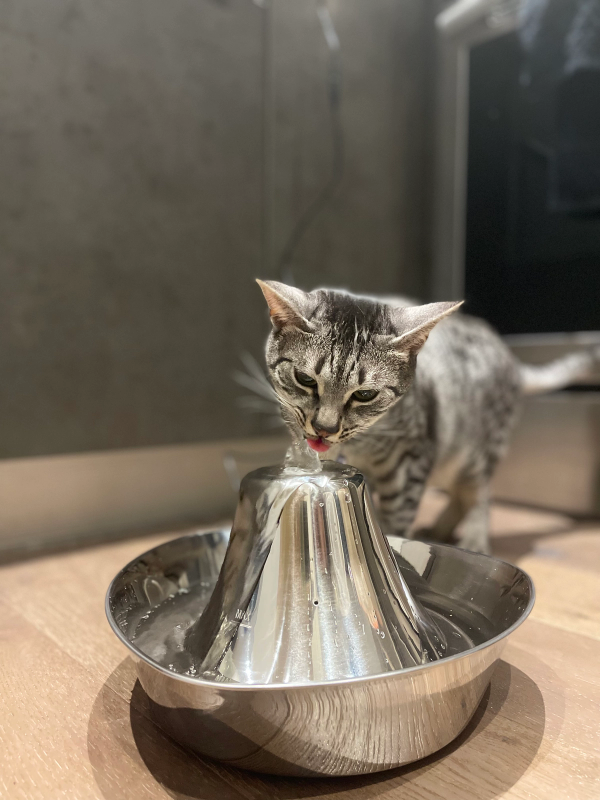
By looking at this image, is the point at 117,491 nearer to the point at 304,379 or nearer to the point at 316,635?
the point at 304,379

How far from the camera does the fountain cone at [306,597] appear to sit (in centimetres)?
52

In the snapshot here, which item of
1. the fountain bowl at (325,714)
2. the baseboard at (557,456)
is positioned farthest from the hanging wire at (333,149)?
the fountain bowl at (325,714)

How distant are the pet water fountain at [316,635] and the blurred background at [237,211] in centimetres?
62

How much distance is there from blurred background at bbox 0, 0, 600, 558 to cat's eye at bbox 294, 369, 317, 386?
68cm

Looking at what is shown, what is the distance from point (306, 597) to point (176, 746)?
0.18 metres

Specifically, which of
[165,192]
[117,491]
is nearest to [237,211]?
[165,192]

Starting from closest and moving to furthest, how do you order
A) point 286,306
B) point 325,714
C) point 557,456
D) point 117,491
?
1. point 325,714
2. point 286,306
3. point 117,491
4. point 557,456

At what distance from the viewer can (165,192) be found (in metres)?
1.31

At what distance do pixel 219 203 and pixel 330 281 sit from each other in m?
0.39

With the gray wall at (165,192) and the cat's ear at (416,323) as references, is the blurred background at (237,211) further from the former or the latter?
the cat's ear at (416,323)

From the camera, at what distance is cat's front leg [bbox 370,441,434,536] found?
977 millimetres

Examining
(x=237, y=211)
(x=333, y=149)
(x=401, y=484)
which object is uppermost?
(x=333, y=149)

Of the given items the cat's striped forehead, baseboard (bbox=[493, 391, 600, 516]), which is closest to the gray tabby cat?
the cat's striped forehead

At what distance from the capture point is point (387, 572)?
0.59 meters
